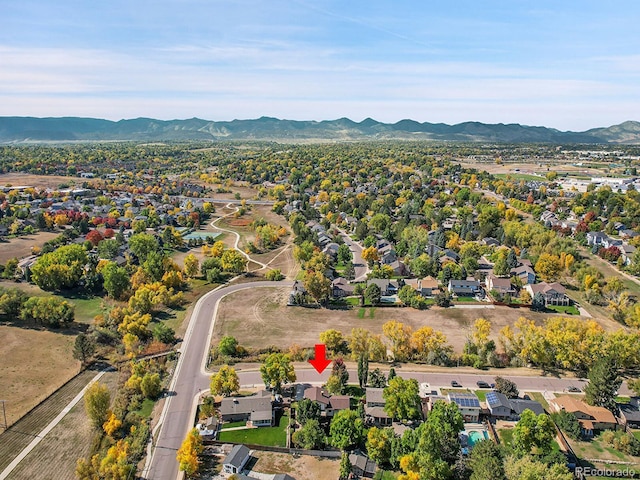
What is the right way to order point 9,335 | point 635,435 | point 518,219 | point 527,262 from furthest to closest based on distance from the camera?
point 518,219, point 527,262, point 9,335, point 635,435

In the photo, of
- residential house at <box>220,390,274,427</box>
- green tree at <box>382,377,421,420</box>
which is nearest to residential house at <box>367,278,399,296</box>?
green tree at <box>382,377,421,420</box>

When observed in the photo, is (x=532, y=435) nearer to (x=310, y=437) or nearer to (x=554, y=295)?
(x=310, y=437)

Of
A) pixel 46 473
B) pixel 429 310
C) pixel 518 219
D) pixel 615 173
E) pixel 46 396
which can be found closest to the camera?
pixel 46 473

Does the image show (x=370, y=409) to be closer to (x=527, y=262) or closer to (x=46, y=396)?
(x=46, y=396)

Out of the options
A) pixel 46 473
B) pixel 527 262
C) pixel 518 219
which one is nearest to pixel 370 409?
pixel 46 473

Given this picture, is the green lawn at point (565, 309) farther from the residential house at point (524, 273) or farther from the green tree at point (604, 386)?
the green tree at point (604, 386)

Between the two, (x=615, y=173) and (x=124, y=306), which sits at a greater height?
(x=615, y=173)

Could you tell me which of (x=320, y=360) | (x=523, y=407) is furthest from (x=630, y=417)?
(x=320, y=360)
